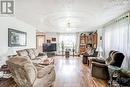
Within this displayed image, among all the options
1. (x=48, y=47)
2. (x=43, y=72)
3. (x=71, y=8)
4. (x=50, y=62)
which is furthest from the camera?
(x=48, y=47)

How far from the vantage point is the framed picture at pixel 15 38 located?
5504mm

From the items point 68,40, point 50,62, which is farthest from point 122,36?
point 68,40

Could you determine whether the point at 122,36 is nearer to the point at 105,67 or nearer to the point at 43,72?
the point at 105,67

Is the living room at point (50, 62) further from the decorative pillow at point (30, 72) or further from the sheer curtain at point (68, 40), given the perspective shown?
the sheer curtain at point (68, 40)


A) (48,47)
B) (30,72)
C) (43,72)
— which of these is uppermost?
(48,47)

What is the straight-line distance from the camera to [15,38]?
6035mm

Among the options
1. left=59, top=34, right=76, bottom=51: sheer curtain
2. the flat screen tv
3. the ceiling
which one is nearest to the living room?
the ceiling

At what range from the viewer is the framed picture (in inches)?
217

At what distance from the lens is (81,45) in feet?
44.0

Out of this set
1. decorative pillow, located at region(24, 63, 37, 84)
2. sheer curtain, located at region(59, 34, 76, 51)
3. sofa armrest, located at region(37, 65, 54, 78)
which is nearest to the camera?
decorative pillow, located at region(24, 63, 37, 84)

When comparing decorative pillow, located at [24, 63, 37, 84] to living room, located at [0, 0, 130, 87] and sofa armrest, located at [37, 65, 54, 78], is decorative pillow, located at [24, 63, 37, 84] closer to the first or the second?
living room, located at [0, 0, 130, 87]

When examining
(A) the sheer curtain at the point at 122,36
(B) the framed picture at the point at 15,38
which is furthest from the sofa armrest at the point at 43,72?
(A) the sheer curtain at the point at 122,36

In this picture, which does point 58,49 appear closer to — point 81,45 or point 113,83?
point 81,45

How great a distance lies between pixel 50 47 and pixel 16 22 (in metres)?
5.46
